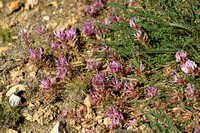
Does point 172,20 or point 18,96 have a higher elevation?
point 172,20

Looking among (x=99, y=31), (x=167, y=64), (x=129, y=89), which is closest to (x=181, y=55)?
(x=167, y=64)

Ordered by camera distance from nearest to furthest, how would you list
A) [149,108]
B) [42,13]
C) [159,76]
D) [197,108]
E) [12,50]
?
[197,108] → [149,108] → [159,76] → [12,50] → [42,13]

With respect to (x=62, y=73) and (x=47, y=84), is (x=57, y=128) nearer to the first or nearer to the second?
(x=47, y=84)

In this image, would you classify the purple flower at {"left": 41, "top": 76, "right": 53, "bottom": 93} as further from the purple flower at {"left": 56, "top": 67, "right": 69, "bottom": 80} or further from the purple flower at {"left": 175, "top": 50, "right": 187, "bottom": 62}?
the purple flower at {"left": 175, "top": 50, "right": 187, "bottom": 62}

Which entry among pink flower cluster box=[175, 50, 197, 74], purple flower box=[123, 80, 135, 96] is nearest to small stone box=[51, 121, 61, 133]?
purple flower box=[123, 80, 135, 96]

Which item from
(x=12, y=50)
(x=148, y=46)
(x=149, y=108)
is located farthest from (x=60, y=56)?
(x=149, y=108)

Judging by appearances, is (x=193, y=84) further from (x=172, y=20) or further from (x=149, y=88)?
(x=172, y=20)

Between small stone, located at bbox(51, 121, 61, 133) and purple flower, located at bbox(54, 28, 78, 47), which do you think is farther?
purple flower, located at bbox(54, 28, 78, 47)

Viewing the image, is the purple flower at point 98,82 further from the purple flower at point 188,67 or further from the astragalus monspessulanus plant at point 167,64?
the purple flower at point 188,67

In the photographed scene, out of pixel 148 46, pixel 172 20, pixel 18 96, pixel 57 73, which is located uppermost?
pixel 172 20
